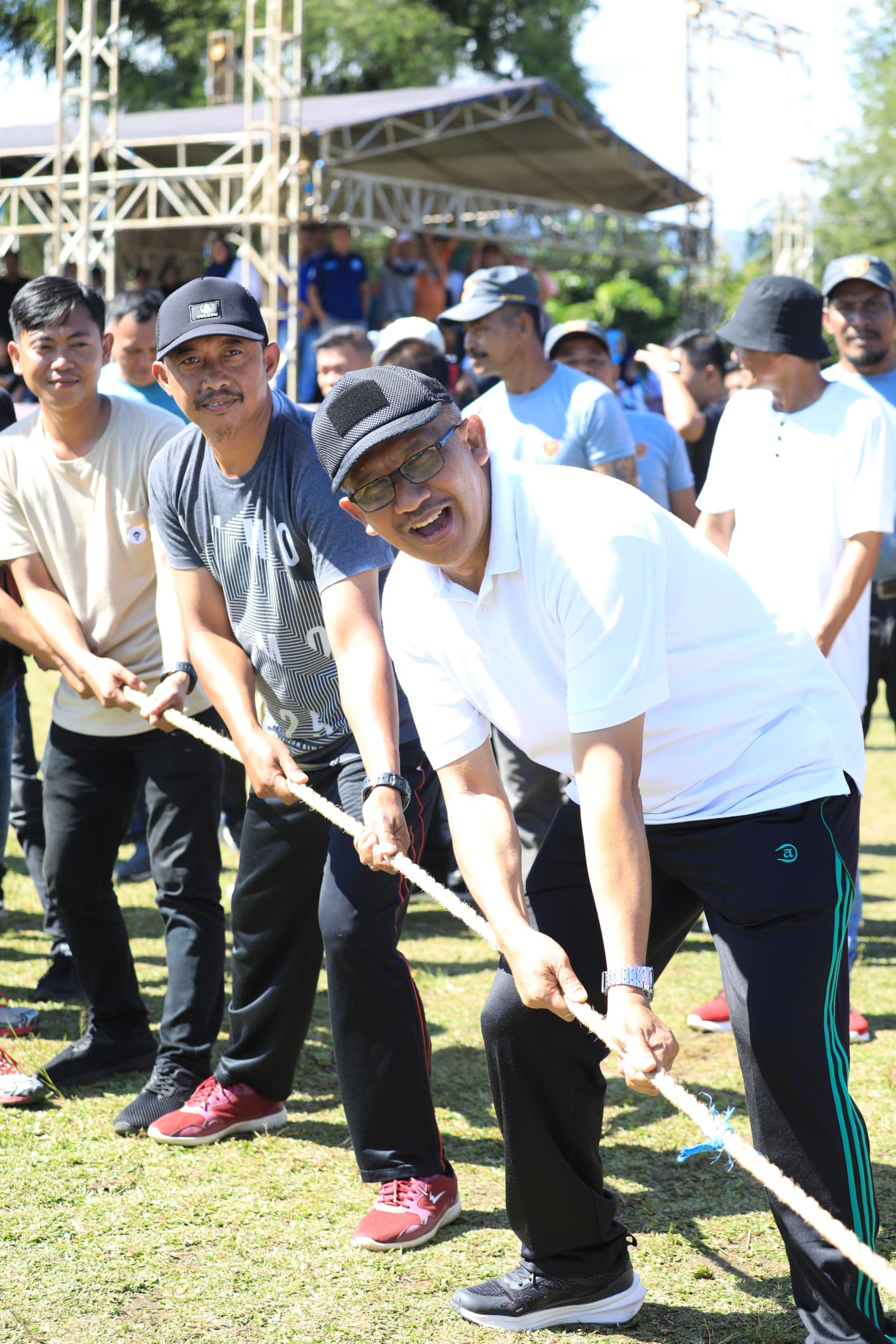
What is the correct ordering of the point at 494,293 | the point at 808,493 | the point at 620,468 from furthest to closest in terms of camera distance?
the point at 494,293 → the point at 620,468 → the point at 808,493

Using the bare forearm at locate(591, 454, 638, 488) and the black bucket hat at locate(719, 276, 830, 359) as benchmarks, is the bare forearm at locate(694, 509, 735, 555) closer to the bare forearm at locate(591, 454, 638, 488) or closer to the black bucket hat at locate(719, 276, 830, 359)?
the black bucket hat at locate(719, 276, 830, 359)

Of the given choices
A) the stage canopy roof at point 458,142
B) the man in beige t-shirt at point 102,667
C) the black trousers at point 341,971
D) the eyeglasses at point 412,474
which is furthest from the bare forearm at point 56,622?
the stage canopy roof at point 458,142

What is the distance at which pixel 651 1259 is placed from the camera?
3363 mm

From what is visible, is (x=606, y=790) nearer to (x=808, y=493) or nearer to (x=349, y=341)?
(x=808, y=493)

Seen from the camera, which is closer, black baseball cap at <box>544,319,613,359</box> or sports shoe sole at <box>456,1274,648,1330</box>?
sports shoe sole at <box>456,1274,648,1330</box>

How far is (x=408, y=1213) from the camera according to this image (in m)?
3.43

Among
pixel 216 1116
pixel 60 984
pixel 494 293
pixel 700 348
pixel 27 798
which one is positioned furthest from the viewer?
pixel 700 348

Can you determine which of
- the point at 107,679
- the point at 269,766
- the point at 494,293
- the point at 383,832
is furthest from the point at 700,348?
the point at 383,832

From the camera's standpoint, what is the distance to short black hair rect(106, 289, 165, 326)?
6.18m

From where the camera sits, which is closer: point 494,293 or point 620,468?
point 620,468

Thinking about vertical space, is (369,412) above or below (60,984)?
above

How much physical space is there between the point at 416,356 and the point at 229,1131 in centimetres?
354

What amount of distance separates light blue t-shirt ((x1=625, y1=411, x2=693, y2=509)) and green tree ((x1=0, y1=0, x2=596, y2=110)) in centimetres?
3118

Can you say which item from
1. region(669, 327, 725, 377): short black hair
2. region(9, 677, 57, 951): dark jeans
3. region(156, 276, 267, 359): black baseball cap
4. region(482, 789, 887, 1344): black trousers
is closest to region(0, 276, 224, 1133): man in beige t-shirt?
region(156, 276, 267, 359): black baseball cap
